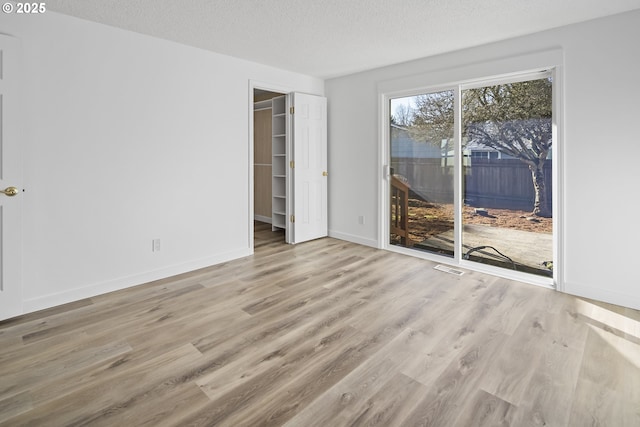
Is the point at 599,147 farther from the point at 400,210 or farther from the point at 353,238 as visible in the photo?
the point at 353,238

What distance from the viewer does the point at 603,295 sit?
3125mm

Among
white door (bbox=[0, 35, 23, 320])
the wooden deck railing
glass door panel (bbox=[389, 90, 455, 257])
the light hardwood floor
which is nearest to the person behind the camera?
the light hardwood floor

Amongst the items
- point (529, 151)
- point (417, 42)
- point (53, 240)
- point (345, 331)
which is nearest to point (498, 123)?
point (529, 151)

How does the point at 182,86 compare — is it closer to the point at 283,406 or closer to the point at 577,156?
the point at 283,406

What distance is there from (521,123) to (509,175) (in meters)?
0.54

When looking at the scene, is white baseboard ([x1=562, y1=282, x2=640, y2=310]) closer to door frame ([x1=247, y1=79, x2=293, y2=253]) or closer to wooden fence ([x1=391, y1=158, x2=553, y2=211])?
wooden fence ([x1=391, y1=158, x2=553, y2=211])

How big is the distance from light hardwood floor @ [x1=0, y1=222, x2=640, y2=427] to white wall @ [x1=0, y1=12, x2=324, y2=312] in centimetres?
39

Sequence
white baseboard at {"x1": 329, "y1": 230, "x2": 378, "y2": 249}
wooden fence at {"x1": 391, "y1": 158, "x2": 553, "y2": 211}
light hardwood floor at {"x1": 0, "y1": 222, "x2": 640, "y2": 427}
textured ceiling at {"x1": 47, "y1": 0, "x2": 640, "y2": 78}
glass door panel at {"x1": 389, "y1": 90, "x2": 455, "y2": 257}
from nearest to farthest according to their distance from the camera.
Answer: light hardwood floor at {"x1": 0, "y1": 222, "x2": 640, "y2": 427} < textured ceiling at {"x1": 47, "y1": 0, "x2": 640, "y2": 78} < wooden fence at {"x1": 391, "y1": 158, "x2": 553, "y2": 211} < glass door panel at {"x1": 389, "y1": 90, "x2": 455, "y2": 257} < white baseboard at {"x1": 329, "y1": 230, "x2": 378, "y2": 249}

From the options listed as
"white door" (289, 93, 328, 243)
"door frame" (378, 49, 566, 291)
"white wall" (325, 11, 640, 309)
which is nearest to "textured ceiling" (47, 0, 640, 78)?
"white wall" (325, 11, 640, 309)

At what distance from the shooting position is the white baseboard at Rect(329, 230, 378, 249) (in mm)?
5066

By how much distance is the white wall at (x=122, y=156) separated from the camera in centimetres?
294

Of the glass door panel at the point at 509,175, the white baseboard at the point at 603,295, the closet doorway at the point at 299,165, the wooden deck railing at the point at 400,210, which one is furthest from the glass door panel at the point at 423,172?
the white baseboard at the point at 603,295

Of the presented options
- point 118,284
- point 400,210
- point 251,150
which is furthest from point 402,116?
point 118,284

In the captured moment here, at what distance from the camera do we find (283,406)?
180 cm
